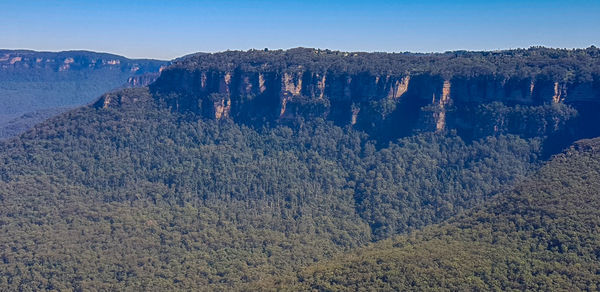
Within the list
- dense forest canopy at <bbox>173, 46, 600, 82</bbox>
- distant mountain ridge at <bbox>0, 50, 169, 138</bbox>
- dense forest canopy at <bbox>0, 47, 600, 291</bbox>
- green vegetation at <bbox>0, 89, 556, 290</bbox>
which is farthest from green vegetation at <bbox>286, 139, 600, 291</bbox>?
distant mountain ridge at <bbox>0, 50, 169, 138</bbox>

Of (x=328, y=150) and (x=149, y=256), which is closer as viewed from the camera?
(x=149, y=256)

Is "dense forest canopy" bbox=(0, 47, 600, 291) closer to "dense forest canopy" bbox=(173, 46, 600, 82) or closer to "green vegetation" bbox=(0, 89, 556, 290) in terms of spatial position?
"green vegetation" bbox=(0, 89, 556, 290)

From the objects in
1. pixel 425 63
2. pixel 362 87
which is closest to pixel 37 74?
pixel 362 87

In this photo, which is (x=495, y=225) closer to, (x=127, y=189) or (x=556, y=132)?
(x=556, y=132)

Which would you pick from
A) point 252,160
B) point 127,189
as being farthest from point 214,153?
point 127,189

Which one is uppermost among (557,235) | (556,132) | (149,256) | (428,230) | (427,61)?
(427,61)

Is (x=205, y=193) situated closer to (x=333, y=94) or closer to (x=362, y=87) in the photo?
(x=333, y=94)
